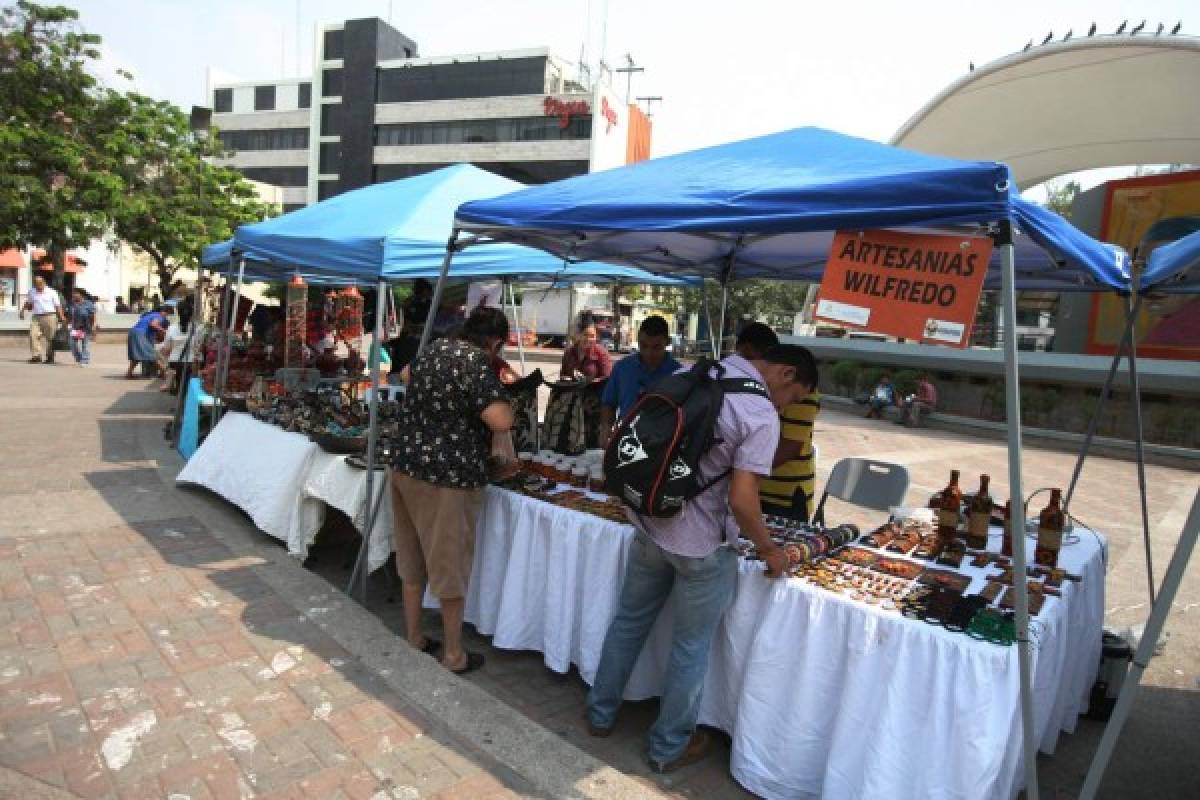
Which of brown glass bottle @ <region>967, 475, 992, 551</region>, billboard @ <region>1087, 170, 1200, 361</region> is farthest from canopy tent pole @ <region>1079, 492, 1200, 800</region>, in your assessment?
billboard @ <region>1087, 170, 1200, 361</region>

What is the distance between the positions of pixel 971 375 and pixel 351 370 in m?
14.3

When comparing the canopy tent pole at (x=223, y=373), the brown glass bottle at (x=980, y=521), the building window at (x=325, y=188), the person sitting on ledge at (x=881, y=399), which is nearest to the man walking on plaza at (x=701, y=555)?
the brown glass bottle at (x=980, y=521)

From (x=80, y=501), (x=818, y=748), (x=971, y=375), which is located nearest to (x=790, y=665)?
(x=818, y=748)

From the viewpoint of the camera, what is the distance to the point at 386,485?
13.6 feet

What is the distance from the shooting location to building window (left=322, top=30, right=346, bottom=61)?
49969mm

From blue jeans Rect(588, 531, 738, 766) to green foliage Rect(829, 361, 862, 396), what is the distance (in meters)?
16.3

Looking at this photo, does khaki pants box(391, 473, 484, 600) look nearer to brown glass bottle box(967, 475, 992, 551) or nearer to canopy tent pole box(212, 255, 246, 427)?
brown glass bottle box(967, 475, 992, 551)

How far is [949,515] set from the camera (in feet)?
11.3

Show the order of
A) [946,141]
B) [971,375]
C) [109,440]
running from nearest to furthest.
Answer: [109,440] < [971,375] < [946,141]

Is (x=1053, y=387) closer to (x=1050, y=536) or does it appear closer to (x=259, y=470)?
(x=1050, y=536)

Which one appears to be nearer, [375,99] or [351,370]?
[351,370]

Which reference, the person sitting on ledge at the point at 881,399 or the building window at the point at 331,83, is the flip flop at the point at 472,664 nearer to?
the person sitting on ledge at the point at 881,399

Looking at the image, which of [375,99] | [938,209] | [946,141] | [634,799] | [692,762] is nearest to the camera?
[938,209]

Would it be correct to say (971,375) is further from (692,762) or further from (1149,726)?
(692,762)
